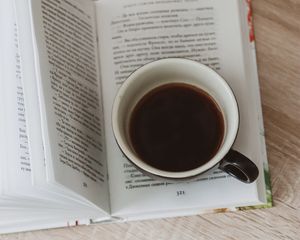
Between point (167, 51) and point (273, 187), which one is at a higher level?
point (167, 51)

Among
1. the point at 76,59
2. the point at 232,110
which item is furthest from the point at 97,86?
the point at 232,110

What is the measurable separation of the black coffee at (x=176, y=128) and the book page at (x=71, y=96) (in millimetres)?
45

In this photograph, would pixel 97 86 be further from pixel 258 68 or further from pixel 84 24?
pixel 258 68

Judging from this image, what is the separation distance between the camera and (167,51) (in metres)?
0.56

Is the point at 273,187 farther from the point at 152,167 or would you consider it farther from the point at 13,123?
the point at 13,123

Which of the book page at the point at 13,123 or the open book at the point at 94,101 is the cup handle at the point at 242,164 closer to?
the open book at the point at 94,101

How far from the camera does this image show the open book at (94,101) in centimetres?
47

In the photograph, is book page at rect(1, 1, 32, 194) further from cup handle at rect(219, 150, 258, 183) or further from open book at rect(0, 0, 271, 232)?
cup handle at rect(219, 150, 258, 183)

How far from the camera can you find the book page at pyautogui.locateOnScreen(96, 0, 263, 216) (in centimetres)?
54

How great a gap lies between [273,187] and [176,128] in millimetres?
113

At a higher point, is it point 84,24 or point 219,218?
point 84,24

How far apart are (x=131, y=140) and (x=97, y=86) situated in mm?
72

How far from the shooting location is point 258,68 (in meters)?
0.57

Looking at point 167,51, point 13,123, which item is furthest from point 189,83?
point 13,123
